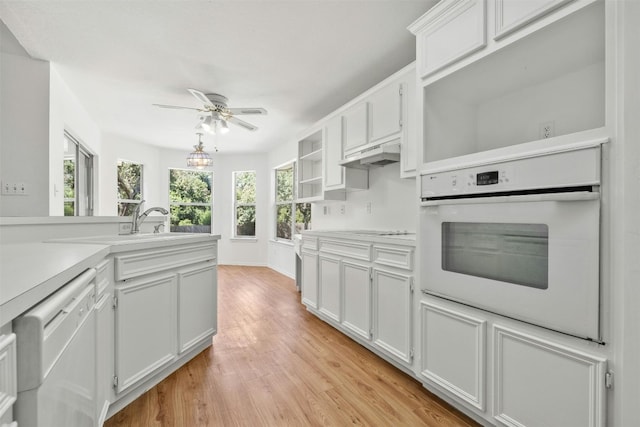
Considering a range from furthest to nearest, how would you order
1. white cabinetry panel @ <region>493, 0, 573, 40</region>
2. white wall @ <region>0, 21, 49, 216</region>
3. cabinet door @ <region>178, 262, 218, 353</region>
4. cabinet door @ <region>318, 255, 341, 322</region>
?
cabinet door @ <region>318, 255, 341, 322</region>
white wall @ <region>0, 21, 49, 216</region>
cabinet door @ <region>178, 262, 218, 353</region>
white cabinetry panel @ <region>493, 0, 573, 40</region>

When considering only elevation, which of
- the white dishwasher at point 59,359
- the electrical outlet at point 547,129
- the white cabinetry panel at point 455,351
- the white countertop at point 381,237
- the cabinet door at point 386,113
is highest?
the cabinet door at point 386,113

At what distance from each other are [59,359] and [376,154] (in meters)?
2.32

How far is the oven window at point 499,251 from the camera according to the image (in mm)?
1370

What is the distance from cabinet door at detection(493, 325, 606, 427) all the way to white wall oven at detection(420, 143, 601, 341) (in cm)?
11

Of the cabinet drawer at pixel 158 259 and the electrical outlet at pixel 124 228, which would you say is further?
the electrical outlet at pixel 124 228

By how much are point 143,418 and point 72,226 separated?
52.5 inches

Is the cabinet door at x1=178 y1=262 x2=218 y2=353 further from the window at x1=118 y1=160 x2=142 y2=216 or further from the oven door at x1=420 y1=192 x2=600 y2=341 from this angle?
the window at x1=118 y1=160 x2=142 y2=216

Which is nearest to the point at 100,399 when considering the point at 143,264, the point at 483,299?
the point at 143,264

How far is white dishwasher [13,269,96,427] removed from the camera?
0.64 m

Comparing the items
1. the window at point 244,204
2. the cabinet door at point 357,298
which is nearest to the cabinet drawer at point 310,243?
the cabinet door at point 357,298

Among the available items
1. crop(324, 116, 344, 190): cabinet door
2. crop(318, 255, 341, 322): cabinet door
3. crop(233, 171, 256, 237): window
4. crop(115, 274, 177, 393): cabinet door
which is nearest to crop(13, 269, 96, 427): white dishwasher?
crop(115, 274, 177, 393): cabinet door

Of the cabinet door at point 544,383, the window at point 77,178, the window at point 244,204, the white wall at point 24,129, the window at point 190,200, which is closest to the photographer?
the cabinet door at point 544,383

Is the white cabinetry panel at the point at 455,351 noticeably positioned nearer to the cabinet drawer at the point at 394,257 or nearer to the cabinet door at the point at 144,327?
the cabinet drawer at the point at 394,257

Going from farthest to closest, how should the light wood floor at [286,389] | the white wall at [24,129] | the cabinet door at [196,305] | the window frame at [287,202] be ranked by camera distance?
1. the window frame at [287,202]
2. the white wall at [24,129]
3. the cabinet door at [196,305]
4. the light wood floor at [286,389]
